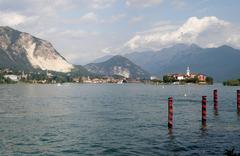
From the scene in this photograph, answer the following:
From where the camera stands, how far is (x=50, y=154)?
44.5m

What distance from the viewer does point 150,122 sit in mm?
72438

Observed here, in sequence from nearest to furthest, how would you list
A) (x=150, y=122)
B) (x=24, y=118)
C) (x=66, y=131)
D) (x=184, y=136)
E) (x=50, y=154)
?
(x=50, y=154)
(x=184, y=136)
(x=66, y=131)
(x=150, y=122)
(x=24, y=118)

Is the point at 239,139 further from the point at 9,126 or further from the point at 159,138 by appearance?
the point at 9,126

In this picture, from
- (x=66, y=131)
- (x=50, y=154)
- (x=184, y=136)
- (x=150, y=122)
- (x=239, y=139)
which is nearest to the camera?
(x=50, y=154)

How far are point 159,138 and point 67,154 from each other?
48.1 ft

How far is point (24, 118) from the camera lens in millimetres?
79250

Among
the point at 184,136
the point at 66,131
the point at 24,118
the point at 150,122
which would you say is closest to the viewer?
the point at 184,136

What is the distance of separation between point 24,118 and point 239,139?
42143 millimetres

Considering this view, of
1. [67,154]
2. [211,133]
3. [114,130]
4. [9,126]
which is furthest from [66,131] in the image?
[211,133]

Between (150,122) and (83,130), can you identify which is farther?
(150,122)

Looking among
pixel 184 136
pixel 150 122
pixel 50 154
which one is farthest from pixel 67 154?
pixel 150 122

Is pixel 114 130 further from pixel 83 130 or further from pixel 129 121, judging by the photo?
pixel 129 121

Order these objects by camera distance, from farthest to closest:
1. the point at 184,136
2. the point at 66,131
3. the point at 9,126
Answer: the point at 9,126 → the point at 66,131 → the point at 184,136

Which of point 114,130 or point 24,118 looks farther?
point 24,118
